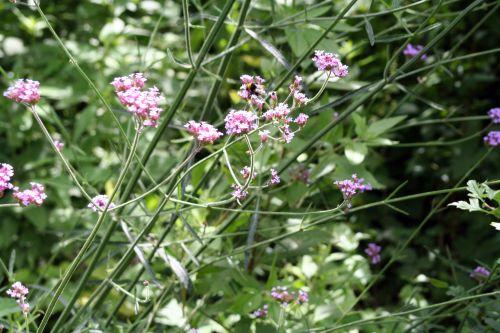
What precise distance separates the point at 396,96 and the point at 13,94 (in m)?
2.61

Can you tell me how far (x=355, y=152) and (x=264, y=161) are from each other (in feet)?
0.92

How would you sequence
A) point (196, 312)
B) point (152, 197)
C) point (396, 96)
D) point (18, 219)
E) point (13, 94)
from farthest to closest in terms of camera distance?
point (396, 96), point (18, 219), point (152, 197), point (196, 312), point (13, 94)

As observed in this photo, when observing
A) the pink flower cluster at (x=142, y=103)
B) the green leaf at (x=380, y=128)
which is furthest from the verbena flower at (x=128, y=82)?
the green leaf at (x=380, y=128)

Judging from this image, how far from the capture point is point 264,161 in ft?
7.36

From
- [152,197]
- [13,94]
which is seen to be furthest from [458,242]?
[13,94]

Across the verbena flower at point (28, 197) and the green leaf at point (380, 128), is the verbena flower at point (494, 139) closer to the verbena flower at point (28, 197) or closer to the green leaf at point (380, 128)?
the green leaf at point (380, 128)

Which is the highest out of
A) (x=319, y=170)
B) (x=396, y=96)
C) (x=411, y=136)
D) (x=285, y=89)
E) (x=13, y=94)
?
(x=13, y=94)

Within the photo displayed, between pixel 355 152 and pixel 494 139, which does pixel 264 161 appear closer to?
pixel 355 152

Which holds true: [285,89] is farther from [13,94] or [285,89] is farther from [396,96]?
[396,96]

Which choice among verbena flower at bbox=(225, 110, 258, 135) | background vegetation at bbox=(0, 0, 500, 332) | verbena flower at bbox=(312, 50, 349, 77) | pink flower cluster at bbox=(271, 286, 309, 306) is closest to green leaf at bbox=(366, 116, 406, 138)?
background vegetation at bbox=(0, 0, 500, 332)

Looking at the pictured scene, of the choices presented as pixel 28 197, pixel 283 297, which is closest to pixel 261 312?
pixel 283 297

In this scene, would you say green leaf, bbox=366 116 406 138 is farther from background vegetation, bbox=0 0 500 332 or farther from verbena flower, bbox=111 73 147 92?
verbena flower, bbox=111 73 147 92

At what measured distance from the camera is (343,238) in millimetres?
2705

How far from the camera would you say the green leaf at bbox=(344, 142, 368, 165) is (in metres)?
2.22
